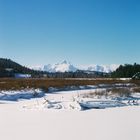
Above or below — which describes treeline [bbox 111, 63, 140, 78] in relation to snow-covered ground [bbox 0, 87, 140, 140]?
above

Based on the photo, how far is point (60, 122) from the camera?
10.9 meters

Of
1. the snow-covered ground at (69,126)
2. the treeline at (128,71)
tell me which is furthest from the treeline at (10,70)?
the snow-covered ground at (69,126)

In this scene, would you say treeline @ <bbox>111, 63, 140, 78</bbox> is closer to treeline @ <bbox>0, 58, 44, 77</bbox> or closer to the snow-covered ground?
treeline @ <bbox>0, 58, 44, 77</bbox>

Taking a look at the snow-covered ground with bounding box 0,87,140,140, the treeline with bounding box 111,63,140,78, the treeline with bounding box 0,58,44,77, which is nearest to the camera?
the snow-covered ground with bounding box 0,87,140,140

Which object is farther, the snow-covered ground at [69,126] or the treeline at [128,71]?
the treeline at [128,71]

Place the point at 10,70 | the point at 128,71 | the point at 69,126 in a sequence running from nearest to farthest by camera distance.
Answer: the point at 69,126
the point at 128,71
the point at 10,70

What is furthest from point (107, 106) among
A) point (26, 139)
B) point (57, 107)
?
point (26, 139)

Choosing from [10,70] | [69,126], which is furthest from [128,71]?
[69,126]

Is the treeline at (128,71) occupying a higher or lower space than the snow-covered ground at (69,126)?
higher

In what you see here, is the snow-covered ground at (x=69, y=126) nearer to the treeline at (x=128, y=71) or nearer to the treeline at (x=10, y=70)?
the treeline at (x=128, y=71)

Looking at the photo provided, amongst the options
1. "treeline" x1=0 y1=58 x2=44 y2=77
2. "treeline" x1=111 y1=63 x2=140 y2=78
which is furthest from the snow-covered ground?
"treeline" x1=0 y1=58 x2=44 y2=77

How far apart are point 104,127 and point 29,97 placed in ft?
43.3

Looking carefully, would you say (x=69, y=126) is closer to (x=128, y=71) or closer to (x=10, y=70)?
(x=128, y=71)

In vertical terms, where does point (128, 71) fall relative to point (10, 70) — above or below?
below
